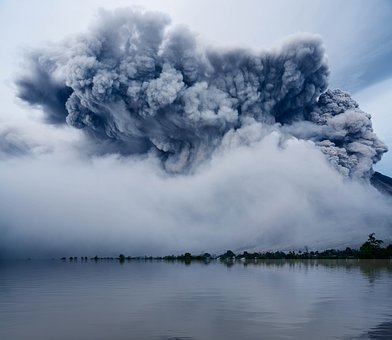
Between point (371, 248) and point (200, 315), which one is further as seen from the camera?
point (371, 248)

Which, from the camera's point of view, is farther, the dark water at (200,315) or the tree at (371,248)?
the tree at (371,248)

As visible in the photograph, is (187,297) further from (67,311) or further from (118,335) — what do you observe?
(118,335)

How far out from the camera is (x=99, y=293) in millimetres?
41969

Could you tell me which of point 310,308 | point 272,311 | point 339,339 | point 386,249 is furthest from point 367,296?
point 386,249

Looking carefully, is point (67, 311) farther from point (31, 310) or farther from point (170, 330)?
point (170, 330)

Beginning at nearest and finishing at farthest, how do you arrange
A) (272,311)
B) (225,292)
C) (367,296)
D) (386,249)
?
(272,311) → (367,296) → (225,292) → (386,249)

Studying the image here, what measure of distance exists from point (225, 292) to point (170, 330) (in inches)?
770

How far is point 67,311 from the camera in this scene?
29562mm

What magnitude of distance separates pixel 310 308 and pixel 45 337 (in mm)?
16263

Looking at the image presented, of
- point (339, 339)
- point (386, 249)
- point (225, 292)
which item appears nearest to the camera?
point (339, 339)

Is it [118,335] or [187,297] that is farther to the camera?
[187,297]

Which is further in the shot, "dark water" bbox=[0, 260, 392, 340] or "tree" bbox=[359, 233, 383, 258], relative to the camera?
"tree" bbox=[359, 233, 383, 258]

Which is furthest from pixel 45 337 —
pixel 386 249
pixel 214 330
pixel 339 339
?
pixel 386 249

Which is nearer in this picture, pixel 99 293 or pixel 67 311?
pixel 67 311
